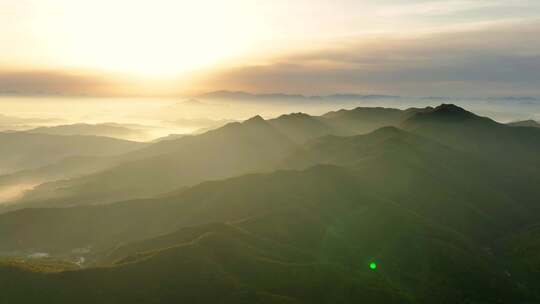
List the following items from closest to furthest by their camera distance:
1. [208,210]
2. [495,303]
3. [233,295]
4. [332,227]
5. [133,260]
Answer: [233,295] → [133,260] → [495,303] → [332,227] → [208,210]

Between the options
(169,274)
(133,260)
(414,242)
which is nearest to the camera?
(169,274)

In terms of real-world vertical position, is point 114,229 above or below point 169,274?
below

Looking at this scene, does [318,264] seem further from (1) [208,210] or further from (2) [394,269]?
(1) [208,210]

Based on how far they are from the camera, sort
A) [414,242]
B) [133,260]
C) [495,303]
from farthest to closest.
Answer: [414,242] < [495,303] < [133,260]

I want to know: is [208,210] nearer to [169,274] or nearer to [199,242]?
[199,242]

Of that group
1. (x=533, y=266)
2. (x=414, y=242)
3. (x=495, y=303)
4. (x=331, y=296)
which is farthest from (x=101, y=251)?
(x=533, y=266)

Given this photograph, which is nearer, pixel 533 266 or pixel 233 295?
pixel 233 295

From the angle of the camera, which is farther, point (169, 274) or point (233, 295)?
point (169, 274)

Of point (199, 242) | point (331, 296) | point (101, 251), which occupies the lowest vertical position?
point (101, 251)

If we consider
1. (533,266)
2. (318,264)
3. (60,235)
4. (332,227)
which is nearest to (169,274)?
(318,264)
